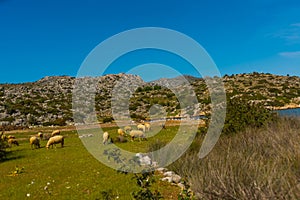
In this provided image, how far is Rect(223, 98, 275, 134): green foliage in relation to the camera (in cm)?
1966

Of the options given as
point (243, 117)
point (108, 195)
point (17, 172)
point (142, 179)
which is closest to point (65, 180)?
point (17, 172)

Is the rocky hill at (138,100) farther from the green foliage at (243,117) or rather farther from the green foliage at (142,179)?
the green foliage at (142,179)

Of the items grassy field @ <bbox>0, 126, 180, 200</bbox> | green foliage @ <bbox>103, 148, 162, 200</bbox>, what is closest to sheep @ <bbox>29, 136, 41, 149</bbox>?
grassy field @ <bbox>0, 126, 180, 200</bbox>

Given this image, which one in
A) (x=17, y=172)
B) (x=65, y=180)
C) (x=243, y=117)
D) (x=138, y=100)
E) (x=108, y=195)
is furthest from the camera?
(x=138, y=100)

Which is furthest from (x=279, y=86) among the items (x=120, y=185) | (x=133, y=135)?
(x=120, y=185)

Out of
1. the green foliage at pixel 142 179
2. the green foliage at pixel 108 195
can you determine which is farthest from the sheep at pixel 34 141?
the green foliage at pixel 142 179

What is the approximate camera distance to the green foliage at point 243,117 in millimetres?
19656

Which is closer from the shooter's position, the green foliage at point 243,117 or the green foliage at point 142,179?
the green foliage at point 142,179

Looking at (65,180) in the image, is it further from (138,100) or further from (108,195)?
(138,100)

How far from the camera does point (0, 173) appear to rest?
18328 millimetres

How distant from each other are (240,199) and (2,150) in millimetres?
20710

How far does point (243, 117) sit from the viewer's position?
20266 millimetres

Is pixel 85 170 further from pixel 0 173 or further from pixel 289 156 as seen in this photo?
pixel 289 156

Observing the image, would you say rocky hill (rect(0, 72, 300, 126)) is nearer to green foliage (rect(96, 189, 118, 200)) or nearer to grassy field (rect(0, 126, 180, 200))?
grassy field (rect(0, 126, 180, 200))
